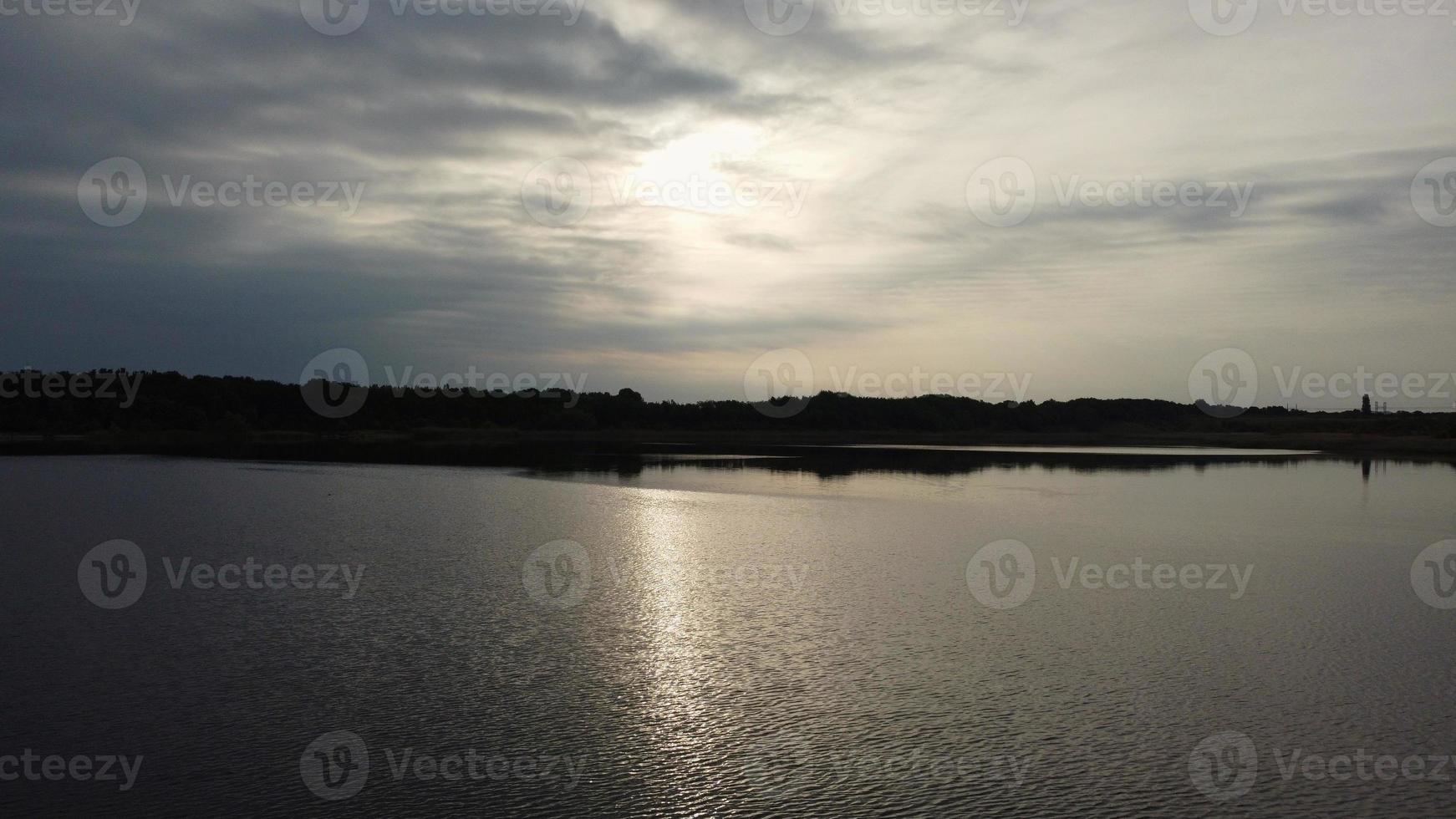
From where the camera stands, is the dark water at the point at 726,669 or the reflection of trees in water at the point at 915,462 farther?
the reflection of trees in water at the point at 915,462

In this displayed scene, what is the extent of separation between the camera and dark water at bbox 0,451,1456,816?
7.48 meters

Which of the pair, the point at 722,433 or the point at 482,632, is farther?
the point at 722,433

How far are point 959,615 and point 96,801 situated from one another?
990cm

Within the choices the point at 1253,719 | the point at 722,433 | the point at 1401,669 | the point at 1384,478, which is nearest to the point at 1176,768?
the point at 1253,719

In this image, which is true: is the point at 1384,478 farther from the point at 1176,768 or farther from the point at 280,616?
the point at 280,616

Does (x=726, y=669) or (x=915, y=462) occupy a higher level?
(x=915, y=462)

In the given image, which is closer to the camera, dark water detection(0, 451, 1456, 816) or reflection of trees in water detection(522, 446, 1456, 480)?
dark water detection(0, 451, 1456, 816)

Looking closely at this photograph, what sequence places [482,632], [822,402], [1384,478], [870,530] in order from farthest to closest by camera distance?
1. [822,402]
2. [1384,478]
3. [870,530]
4. [482,632]

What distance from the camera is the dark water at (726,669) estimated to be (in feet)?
24.5

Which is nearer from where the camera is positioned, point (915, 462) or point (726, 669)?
point (726, 669)

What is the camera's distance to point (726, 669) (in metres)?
10.4

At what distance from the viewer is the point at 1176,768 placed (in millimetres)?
7969

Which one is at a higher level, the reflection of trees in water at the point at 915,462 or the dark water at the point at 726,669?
the reflection of trees in water at the point at 915,462

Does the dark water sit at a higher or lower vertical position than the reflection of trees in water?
lower
